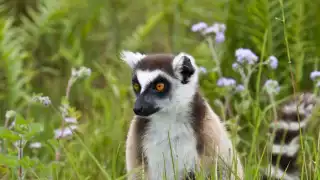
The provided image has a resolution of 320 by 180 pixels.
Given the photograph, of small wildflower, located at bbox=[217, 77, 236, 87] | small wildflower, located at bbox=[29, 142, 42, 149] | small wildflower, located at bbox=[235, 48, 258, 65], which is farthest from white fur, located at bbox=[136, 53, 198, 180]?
small wildflower, located at bbox=[29, 142, 42, 149]

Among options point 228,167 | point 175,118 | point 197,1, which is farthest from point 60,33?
point 228,167

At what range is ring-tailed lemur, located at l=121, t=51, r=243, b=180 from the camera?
3.83 m

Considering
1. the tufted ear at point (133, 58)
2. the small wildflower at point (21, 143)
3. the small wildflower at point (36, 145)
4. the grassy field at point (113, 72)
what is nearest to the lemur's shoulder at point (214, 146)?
the grassy field at point (113, 72)

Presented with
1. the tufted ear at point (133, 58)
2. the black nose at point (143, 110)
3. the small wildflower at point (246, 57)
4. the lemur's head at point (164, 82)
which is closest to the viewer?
the black nose at point (143, 110)

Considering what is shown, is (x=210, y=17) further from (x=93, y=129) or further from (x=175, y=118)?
(x=175, y=118)

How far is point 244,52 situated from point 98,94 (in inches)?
55.9

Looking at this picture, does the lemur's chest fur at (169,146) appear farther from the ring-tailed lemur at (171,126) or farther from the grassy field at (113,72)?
the grassy field at (113,72)

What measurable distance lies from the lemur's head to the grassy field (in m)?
0.34

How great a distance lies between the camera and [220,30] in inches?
198

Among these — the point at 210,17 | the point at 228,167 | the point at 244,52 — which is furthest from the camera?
the point at 210,17

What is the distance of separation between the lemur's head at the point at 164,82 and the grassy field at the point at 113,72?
0.34 meters

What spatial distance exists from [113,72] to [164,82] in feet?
7.67

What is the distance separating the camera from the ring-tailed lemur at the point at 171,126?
12.6ft

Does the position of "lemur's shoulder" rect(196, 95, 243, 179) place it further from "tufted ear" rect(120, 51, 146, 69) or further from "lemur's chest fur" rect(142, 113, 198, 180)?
"tufted ear" rect(120, 51, 146, 69)
